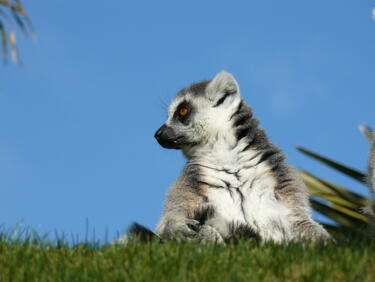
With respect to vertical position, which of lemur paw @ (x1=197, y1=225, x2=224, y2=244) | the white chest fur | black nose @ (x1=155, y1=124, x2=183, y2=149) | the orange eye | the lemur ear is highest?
the lemur ear

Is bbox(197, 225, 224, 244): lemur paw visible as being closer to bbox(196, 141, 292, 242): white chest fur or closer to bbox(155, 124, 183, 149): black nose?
bbox(196, 141, 292, 242): white chest fur

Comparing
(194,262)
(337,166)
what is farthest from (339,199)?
(194,262)

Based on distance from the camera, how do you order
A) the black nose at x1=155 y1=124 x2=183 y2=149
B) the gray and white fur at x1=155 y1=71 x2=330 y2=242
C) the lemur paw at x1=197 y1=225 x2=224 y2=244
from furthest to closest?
1. the black nose at x1=155 y1=124 x2=183 y2=149
2. the gray and white fur at x1=155 y1=71 x2=330 y2=242
3. the lemur paw at x1=197 y1=225 x2=224 y2=244

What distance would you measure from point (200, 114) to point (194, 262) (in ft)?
7.40

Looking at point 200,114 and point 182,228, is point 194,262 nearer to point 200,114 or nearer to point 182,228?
point 182,228

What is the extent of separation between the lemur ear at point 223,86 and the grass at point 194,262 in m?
1.76

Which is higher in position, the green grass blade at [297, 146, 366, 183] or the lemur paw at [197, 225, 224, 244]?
the green grass blade at [297, 146, 366, 183]

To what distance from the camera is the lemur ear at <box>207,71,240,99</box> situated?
7637 millimetres

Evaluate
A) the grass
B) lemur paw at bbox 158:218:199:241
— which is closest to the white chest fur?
lemur paw at bbox 158:218:199:241

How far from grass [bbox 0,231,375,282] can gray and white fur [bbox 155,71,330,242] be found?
0.34 m

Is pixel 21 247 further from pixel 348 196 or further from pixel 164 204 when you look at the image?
pixel 348 196

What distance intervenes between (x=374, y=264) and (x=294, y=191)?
1.62 m

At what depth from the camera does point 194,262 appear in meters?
5.66

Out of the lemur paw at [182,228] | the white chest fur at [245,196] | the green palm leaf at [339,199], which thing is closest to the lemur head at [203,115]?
the white chest fur at [245,196]
